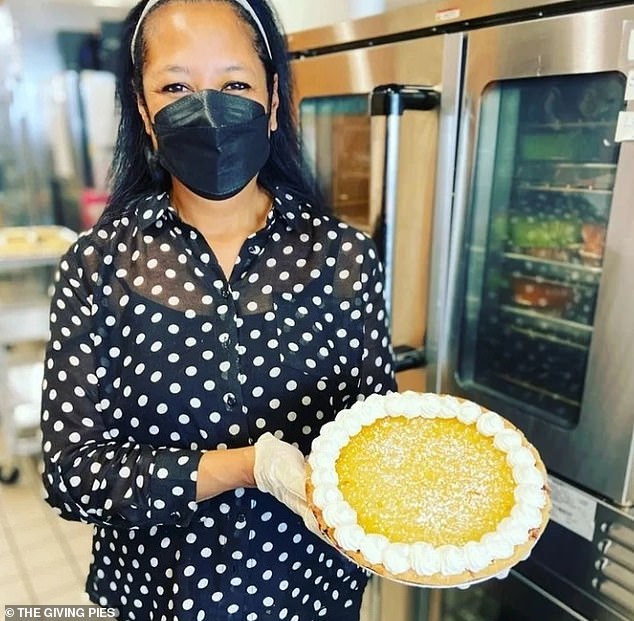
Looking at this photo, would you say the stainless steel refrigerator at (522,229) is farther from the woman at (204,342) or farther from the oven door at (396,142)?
the woman at (204,342)

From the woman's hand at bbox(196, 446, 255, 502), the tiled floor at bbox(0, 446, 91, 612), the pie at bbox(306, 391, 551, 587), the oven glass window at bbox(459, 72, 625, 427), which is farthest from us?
the tiled floor at bbox(0, 446, 91, 612)

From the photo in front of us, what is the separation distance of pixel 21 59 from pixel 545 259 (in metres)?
4.03

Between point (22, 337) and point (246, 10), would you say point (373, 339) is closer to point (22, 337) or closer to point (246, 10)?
point (246, 10)

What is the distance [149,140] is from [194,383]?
0.46 metres

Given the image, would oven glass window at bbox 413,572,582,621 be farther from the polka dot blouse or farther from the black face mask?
the black face mask

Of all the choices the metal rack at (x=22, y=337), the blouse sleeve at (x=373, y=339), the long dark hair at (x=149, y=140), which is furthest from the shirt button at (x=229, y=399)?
the metal rack at (x=22, y=337)

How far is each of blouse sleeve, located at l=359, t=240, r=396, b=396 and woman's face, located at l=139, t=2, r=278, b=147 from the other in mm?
373

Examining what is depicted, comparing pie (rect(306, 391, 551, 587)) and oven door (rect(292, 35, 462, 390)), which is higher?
oven door (rect(292, 35, 462, 390))

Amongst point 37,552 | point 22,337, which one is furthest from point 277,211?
point 22,337

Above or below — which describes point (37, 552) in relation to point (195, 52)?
below

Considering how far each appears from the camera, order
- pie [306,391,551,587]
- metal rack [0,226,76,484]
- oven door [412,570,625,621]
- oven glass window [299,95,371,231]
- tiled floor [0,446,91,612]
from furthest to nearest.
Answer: metal rack [0,226,76,484]
tiled floor [0,446,91,612]
oven glass window [299,95,371,231]
oven door [412,570,625,621]
pie [306,391,551,587]

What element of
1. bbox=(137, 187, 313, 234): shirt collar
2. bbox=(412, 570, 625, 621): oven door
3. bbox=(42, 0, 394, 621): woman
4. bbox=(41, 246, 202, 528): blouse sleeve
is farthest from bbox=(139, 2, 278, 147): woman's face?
bbox=(412, 570, 625, 621): oven door

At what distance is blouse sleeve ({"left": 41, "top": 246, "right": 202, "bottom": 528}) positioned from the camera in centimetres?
91

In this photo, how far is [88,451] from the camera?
94 cm
